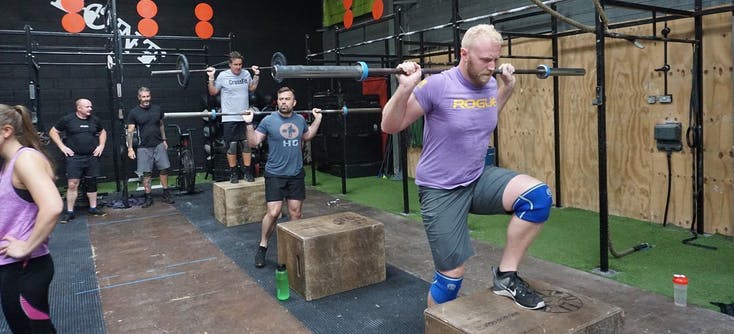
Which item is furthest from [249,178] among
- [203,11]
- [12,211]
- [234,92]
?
[203,11]

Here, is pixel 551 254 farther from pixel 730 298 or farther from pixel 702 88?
pixel 702 88

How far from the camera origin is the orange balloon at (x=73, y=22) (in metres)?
7.82

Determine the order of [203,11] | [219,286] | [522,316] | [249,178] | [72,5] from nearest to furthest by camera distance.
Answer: [522,316] < [219,286] < [249,178] < [72,5] < [203,11]

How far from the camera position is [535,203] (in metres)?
2.00

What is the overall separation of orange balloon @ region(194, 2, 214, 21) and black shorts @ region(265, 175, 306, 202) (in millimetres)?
6057

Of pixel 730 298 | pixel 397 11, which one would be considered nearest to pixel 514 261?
pixel 730 298

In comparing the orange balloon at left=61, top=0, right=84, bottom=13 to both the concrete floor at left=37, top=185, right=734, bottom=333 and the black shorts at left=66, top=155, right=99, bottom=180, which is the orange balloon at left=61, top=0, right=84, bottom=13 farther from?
the concrete floor at left=37, top=185, right=734, bottom=333

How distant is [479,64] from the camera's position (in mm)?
1999

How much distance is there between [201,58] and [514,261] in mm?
8286

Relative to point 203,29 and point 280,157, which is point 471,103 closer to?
point 280,157

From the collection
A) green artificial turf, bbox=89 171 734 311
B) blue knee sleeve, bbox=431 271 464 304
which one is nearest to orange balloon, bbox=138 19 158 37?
green artificial turf, bbox=89 171 734 311

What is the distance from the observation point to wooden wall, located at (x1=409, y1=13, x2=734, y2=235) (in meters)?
4.18

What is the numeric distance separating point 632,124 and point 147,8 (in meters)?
7.12

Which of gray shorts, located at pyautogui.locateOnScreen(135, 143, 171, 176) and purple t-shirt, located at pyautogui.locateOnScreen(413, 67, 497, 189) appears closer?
purple t-shirt, located at pyautogui.locateOnScreen(413, 67, 497, 189)
